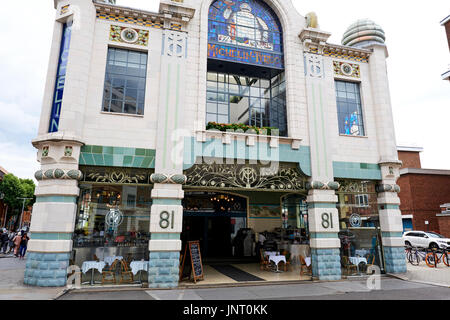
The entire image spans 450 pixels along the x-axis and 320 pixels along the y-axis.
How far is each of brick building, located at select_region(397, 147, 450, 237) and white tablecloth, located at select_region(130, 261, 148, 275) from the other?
→ 29.3 m

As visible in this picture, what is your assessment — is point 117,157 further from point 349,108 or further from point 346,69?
point 346,69

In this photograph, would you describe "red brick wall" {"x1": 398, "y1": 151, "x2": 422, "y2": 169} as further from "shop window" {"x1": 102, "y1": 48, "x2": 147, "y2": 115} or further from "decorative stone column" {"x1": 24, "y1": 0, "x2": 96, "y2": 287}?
"decorative stone column" {"x1": 24, "y1": 0, "x2": 96, "y2": 287}

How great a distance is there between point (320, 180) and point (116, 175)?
8408mm

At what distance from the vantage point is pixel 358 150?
44.2ft

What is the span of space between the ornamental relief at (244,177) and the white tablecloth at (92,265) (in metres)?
4.24

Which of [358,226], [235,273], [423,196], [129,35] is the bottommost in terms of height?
[235,273]

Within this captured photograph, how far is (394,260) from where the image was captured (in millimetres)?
12727

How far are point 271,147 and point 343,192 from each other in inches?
163

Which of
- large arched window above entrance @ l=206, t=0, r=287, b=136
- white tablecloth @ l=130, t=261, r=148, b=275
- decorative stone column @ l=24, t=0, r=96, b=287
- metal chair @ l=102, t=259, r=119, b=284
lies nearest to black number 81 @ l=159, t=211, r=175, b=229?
white tablecloth @ l=130, t=261, r=148, b=275

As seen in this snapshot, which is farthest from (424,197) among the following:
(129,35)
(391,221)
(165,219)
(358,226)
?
(129,35)

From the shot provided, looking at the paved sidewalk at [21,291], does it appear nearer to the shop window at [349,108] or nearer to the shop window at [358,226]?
the shop window at [358,226]

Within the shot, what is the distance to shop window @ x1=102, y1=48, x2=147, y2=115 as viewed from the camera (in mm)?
11305
